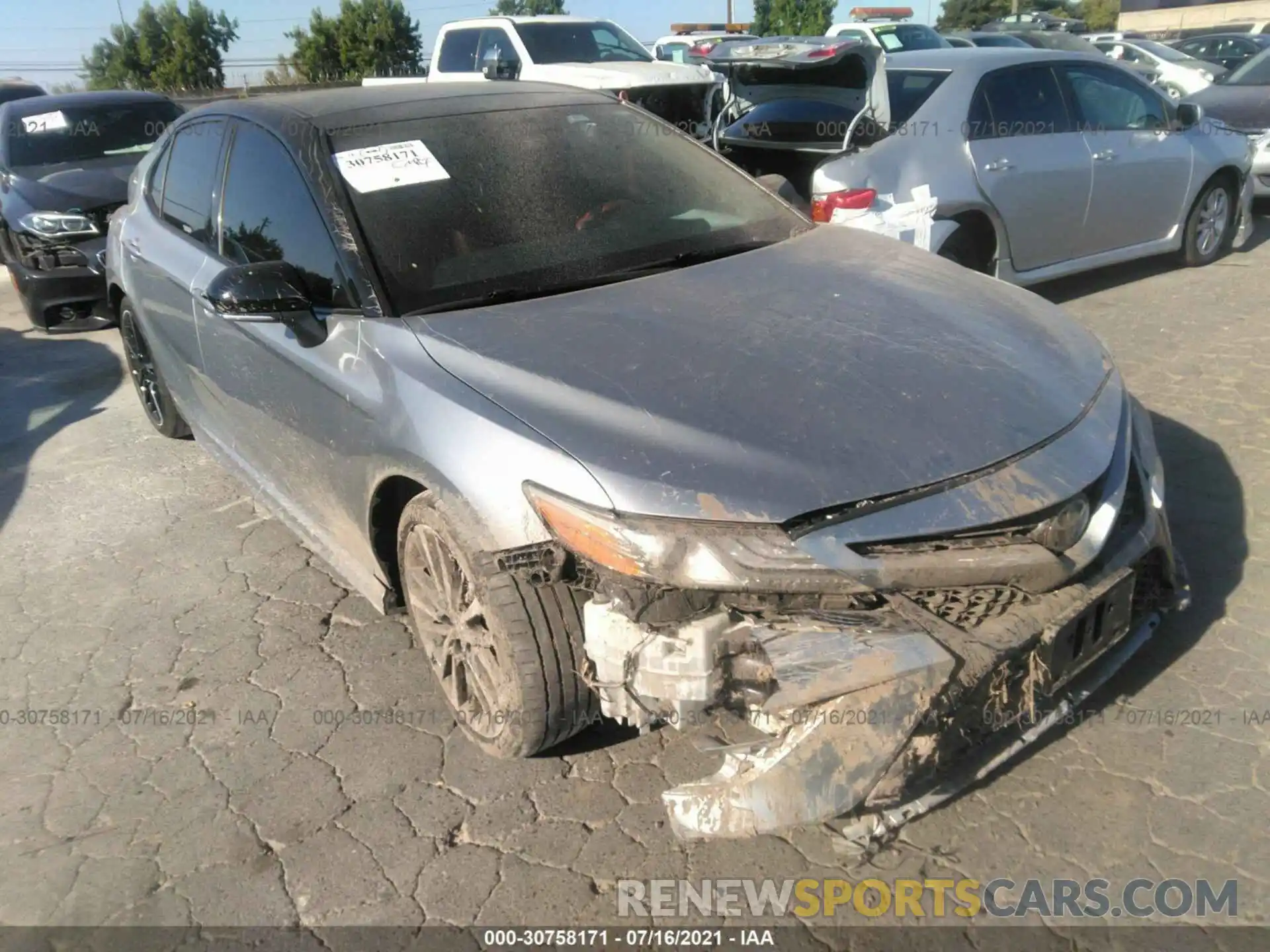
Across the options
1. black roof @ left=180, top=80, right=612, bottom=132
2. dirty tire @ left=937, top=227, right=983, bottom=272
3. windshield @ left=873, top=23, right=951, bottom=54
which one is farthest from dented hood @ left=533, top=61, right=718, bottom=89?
black roof @ left=180, top=80, right=612, bottom=132

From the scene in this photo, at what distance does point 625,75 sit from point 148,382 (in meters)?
7.14

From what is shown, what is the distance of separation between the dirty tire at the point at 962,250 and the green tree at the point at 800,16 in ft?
101

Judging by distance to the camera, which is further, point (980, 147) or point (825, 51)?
point (980, 147)

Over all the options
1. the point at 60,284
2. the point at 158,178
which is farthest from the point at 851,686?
the point at 60,284

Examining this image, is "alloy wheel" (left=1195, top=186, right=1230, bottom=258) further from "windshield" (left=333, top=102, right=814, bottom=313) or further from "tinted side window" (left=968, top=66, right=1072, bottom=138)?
"windshield" (left=333, top=102, right=814, bottom=313)

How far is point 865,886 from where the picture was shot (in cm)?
237

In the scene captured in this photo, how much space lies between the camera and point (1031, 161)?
20.5ft

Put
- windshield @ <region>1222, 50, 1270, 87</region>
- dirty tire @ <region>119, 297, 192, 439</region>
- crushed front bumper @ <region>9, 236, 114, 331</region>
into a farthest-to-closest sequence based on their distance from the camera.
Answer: windshield @ <region>1222, 50, 1270, 87</region> → crushed front bumper @ <region>9, 236, 114, 331</region> → dirty tire @ <region>119, 297, 192, 439</region>

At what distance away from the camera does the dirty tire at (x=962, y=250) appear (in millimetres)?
6016

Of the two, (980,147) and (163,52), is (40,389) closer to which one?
(980,147)

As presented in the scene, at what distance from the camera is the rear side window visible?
612 cm

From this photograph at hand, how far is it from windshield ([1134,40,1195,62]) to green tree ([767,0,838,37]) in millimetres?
18955

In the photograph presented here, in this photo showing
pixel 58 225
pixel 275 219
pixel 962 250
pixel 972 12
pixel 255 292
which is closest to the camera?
pixel 255 292

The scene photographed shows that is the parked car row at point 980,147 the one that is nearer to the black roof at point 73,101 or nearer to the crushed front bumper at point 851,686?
→ the crushed front bumper at point 851,686
